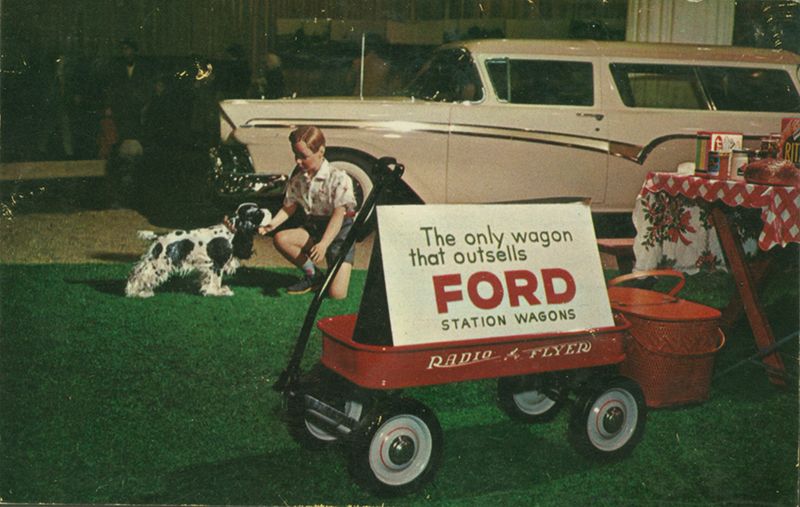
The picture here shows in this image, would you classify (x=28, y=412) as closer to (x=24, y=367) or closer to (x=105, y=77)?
(x=24, y=367)

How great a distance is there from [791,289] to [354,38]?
2.51m

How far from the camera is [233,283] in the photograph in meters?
4.02

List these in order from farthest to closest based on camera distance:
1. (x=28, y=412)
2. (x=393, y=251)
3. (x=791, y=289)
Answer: (x=791, y=289), (x=28, y=412), (x=393, y=251)

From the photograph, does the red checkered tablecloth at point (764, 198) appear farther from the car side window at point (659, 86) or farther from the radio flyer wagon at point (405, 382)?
the radio flyer wagon at point (405, 382)

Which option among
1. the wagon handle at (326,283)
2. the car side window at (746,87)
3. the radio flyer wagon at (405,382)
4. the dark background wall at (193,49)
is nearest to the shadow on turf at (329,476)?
the radio flyer wagon at (405,382)

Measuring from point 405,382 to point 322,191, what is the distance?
46.1 inches

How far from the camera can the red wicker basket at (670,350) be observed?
3.59 m

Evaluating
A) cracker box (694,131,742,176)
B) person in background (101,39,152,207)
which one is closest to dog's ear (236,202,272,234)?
person in background (101,39,152,207)

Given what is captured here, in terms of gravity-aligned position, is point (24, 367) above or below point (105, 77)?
below

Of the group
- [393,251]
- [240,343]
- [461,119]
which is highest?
[461,119]

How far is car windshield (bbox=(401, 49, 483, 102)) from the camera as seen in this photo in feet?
12.4

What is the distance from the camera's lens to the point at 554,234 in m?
3.47

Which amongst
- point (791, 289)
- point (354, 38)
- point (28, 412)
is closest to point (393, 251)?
point (354, 38)

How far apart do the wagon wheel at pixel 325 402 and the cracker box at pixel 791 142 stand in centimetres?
227
